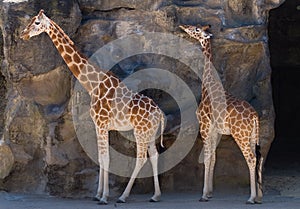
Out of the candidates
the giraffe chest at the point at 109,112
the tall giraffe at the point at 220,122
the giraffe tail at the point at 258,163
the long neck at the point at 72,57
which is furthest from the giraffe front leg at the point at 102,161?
the giraffe tail at the point at 258,163

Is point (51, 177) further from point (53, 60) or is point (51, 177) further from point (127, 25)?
point (127, 25)

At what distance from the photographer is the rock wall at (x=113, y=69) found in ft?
24.9

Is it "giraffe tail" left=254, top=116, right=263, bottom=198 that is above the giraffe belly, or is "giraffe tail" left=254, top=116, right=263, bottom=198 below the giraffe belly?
below

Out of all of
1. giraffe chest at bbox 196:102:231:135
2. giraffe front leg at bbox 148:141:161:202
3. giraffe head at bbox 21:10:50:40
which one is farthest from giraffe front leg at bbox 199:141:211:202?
giraffe head at bbox 21:10:50:40

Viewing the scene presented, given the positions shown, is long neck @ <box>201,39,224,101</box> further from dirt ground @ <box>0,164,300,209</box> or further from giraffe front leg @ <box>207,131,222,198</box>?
dirt ground @ <box>0,164,300,209</box>

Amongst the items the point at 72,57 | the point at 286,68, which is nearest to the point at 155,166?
the point at 72,57

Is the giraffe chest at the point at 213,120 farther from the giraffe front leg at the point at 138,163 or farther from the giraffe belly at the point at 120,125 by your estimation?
the giraffe belly at the point at 120,125

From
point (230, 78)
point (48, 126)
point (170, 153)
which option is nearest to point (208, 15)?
point (230, 78)

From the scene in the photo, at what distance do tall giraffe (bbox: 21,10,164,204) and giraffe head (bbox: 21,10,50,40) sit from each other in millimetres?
17

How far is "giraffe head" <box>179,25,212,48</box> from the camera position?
7.49 metres

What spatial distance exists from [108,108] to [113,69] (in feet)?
2.59

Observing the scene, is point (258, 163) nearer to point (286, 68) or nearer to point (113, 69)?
point (113, 69)

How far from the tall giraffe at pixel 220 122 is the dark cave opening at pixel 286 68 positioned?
4119 mm

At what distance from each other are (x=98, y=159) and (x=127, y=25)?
5.07ft
